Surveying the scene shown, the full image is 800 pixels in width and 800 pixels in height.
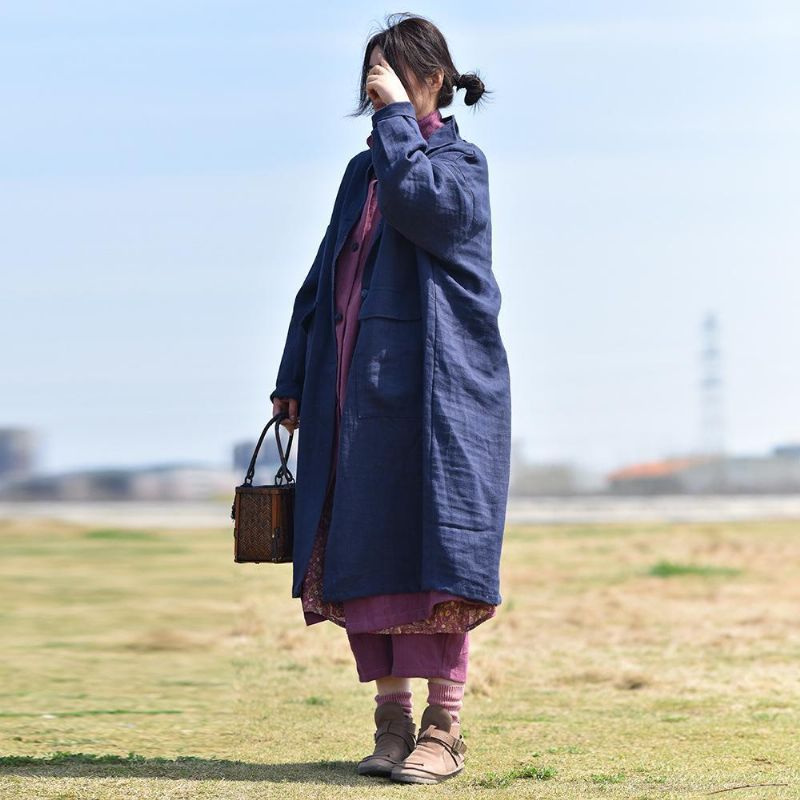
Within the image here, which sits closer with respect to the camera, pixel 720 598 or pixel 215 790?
pixel 215 790

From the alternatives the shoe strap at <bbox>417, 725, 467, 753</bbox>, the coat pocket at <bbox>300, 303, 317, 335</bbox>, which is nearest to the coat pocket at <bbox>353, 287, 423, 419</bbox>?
the coat pocket at <bbox>300, 303, 317, 335</bbox>

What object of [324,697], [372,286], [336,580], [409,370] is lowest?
[324,697]

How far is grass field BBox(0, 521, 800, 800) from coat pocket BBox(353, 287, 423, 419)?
3.23 ft

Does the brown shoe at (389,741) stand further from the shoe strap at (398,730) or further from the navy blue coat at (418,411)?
the navy blue coat at (418,411)

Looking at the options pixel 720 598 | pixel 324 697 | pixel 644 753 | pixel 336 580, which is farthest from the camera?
pixel 720 598

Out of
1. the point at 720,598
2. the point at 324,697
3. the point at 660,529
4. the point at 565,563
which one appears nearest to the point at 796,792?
the point at 324,697

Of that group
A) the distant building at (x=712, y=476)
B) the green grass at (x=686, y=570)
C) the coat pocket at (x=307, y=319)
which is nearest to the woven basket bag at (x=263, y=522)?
the coat pocket at (x=307, y=319)

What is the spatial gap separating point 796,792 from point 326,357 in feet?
5.51

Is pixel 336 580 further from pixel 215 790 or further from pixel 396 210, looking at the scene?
pixel 396 210

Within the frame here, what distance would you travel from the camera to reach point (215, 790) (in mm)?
3369

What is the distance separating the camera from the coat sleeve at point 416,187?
3547mm

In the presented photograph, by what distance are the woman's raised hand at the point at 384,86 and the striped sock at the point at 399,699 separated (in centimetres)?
163

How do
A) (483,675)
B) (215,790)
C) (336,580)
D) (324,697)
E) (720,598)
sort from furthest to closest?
(720,598)
(483,675)
(324,697)
(336,580)
(215,790)

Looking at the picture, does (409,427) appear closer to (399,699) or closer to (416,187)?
(416,187)
